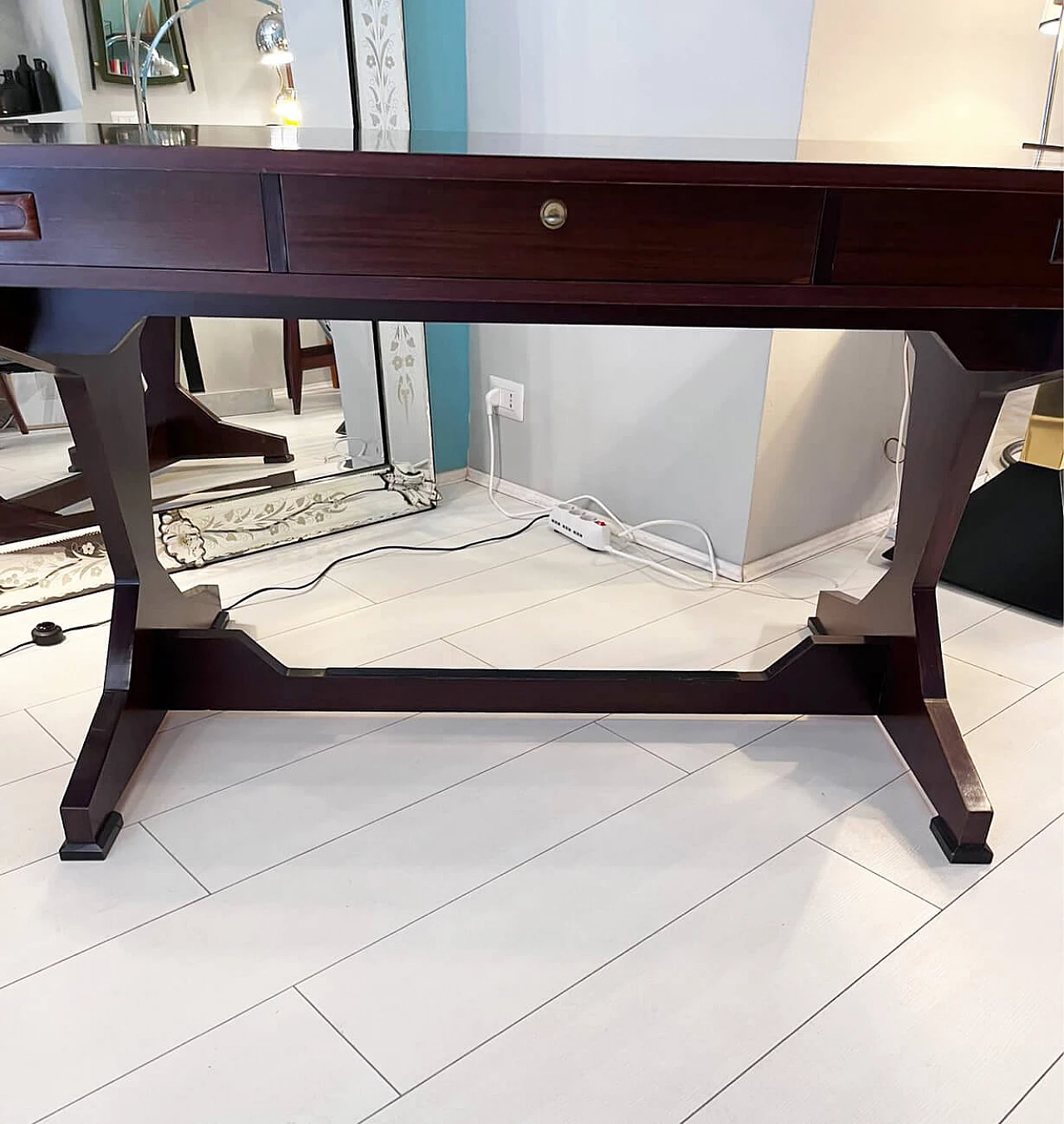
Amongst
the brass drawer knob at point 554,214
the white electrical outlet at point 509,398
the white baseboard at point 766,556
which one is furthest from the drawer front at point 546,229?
the white electrical outlet at point 509,398

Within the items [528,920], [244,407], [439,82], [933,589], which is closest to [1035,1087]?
[528,920]

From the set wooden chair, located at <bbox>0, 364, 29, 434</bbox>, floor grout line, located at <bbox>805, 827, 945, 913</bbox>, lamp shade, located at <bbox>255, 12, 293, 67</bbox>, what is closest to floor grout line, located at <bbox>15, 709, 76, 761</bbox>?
wooden chair, located at <bbox>0, 364, 29, 434</bbox>

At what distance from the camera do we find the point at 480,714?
1.42 metres

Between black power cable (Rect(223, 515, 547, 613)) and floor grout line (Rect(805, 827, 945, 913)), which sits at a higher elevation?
floor grout line (Rect(805, 827, 945, 913))

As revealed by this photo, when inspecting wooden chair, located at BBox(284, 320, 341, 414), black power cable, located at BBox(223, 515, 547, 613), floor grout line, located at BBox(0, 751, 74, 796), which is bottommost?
black power cable, located at BBox(223, 515, 547, 613)

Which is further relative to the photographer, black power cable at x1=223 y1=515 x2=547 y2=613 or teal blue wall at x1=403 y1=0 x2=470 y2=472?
teal blue wall at x1=403 y1=0 x2=470 y2=472

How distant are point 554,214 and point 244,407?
3.65ft

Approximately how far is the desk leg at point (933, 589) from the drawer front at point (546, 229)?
0.32m

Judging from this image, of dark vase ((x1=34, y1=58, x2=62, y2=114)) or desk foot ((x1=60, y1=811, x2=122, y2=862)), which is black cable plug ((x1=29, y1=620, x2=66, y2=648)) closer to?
desk foot ((x1=60, y1=811, x2=122, y2=862))

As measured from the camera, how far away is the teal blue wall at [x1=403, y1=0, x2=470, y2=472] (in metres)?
1.96

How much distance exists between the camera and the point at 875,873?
3.65 feet

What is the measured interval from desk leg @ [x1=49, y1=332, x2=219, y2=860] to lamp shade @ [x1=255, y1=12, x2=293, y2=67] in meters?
0.69

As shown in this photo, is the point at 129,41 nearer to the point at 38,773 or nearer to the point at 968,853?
the point at 38,773

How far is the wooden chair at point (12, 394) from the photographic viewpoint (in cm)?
154
